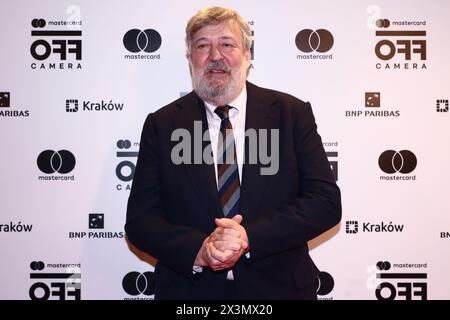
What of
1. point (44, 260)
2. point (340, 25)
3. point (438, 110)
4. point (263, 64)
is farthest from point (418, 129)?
point (44, 260)

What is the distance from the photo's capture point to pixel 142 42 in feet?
12.8

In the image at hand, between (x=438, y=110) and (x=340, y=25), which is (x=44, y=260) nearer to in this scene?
(x=340, y=25)

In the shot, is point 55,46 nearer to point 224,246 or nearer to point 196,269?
point 196,269

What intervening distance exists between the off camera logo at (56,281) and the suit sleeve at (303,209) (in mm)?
2019

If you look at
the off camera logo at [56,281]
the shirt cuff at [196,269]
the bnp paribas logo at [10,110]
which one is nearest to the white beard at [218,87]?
the shirt cuff at [196,269]

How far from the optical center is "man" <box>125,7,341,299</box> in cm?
250

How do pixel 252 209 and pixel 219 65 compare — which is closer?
pixel 252 209

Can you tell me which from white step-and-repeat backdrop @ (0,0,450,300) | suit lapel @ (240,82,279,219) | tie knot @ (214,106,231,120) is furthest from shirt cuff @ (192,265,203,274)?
white step-and-repeat backdrop @ (0,0,450,300)

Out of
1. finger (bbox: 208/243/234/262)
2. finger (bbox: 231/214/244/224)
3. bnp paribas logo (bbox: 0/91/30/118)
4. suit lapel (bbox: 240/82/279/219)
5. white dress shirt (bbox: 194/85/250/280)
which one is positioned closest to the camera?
finger (bbox: 208/243/234/262)

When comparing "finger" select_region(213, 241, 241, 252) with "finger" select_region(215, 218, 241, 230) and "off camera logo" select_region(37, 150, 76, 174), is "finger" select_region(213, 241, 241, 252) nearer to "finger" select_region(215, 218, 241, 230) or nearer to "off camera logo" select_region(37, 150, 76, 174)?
"finger" select_region(215, 218, 241, 230)

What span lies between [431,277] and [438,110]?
4.37ft

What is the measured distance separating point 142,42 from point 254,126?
5.29 feet

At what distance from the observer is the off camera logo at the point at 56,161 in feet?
12.8

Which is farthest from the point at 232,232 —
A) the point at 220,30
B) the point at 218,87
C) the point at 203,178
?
the point at 220,30
